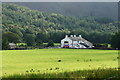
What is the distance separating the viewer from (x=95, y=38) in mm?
134125

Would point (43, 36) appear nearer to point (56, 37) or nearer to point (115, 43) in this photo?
point (56, 37)

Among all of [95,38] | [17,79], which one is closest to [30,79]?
[17,79]

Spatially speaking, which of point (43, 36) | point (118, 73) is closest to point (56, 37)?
point (43, 36)

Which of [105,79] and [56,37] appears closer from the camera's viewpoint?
[105,79]

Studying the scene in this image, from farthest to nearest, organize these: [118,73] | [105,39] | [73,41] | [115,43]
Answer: [105,39] < [73,41] < [115,43] < [118,73]

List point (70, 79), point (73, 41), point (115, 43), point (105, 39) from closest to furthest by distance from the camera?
point (70, 79) < point (115, 43) < point (73, 41) < point (105, 39)

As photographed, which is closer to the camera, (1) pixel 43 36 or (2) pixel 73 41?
(2) pixel 73 41

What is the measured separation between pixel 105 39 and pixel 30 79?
123m

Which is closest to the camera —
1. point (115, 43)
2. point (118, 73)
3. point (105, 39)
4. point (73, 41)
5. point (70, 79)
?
point (70, 79)

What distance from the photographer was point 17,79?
1320 cm

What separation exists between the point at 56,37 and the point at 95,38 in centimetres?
1746

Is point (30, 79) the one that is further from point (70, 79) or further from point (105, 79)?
point (105, 79)

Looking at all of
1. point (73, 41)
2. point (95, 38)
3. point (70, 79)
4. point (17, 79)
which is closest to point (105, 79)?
point (70, 79)

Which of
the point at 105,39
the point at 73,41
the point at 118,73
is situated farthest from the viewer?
the point at 105,39
